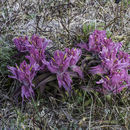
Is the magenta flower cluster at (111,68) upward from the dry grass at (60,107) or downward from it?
upward

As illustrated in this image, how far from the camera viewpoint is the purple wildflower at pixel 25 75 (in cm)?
146

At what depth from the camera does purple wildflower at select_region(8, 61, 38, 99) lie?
1458mm

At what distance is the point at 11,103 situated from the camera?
5.32 ft

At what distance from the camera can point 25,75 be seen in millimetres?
1464

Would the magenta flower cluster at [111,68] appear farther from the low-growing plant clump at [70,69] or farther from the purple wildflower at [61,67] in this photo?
the purple wildflower at [61,67]

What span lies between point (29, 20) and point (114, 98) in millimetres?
1613

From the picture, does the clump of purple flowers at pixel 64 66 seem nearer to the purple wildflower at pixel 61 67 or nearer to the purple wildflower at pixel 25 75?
the purple wildflower at pixel 61 67

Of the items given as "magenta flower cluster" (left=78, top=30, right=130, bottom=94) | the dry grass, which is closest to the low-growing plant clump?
A: "magenta flower cluster" (left=78, top=30, right=130, bottom=94)

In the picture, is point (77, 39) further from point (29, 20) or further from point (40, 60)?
point (29, 20)

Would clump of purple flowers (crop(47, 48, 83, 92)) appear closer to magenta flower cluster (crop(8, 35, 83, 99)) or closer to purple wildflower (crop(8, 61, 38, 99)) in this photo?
magenta flower cluster (crop(8, 35, 83, 99))

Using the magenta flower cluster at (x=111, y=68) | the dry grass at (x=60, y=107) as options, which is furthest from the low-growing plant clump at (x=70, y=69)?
the dry grass at (x=60, y=107)

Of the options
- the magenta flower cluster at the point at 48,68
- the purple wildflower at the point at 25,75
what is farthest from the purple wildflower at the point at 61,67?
the purple wildflower at the point at 25,75

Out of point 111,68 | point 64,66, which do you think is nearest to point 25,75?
point 64,66

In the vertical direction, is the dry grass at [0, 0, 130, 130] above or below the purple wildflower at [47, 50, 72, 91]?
below
